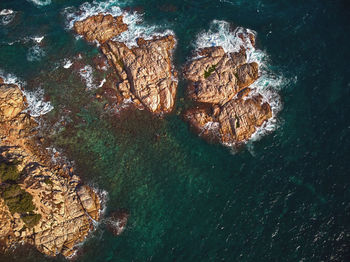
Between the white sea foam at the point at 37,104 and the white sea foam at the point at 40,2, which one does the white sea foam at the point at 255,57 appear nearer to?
the white sea foam at the point at 37,104

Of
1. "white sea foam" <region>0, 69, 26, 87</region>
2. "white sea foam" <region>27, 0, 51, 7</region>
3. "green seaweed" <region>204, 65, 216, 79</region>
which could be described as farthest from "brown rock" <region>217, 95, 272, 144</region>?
"white sea foam" <region>27, 0, 51, 7</region>

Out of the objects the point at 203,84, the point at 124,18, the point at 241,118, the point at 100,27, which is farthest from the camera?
the point at 124,18

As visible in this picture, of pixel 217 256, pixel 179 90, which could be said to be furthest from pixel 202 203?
pixel 179 90

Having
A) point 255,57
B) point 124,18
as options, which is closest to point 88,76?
point 124,18

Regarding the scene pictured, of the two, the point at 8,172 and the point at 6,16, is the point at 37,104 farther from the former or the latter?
the point at 6,16

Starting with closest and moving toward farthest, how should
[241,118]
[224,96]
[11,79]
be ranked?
[241,118] < [224,96] < [11,79]
